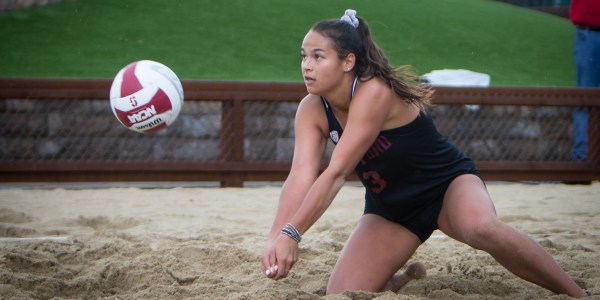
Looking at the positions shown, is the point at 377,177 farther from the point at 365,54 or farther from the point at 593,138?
the point at 593,138

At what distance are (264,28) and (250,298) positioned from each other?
8697 millimetres

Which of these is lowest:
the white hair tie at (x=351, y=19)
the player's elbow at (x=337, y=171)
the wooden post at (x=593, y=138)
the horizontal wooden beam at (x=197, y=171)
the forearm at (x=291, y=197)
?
the horizontal wooden beam at (x=197, y=171)

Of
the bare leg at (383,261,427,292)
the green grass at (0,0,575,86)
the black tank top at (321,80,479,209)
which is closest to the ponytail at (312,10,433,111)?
the black tank top at (321,80,479,209)

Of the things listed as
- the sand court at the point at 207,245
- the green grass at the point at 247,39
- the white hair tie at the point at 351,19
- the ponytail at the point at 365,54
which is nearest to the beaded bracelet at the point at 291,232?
the sand court at the point at 207,245

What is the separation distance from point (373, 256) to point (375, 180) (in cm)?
38

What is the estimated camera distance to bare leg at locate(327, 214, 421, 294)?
401cm

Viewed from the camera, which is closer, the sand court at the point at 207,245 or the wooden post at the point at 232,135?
the sand court at the point at 207,245

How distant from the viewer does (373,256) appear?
A: 13.4 feet

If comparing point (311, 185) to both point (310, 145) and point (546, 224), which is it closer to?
point (310, 145)

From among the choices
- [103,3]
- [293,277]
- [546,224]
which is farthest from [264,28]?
[293,277]

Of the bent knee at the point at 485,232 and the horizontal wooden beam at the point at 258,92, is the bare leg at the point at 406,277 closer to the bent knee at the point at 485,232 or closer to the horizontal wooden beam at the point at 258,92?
the bent knee at the point at 485,232

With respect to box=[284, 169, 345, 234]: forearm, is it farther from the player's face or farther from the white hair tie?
the white hair tie

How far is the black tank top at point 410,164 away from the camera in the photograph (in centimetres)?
386

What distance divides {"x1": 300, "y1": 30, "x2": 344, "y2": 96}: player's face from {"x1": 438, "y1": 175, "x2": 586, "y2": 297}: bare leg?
32.4 inches
